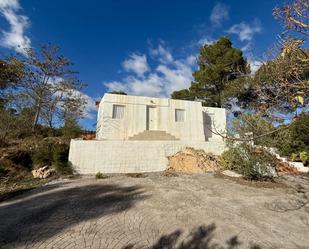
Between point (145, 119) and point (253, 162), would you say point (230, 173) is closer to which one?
point (253, 162)

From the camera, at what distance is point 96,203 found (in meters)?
5.96

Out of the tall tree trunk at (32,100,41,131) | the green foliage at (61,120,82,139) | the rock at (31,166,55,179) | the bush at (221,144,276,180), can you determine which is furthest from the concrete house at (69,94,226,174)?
the tall tree trunk at (32,100,41,131)

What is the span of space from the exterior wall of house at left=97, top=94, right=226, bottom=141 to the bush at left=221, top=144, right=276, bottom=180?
265 inches

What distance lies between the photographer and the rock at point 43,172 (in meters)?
9.74

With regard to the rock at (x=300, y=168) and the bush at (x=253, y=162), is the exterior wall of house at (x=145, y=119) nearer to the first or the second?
the bush at (x=253, y=162)

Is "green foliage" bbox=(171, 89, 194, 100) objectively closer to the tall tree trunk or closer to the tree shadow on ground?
the tall tree trunk

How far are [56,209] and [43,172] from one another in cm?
548

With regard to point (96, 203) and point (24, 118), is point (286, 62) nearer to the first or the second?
point (96, 203)

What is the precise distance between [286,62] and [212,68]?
20.1 m

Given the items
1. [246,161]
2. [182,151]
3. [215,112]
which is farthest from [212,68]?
[246,161]

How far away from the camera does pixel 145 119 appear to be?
16.3 m

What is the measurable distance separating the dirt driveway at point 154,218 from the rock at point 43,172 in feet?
7.32

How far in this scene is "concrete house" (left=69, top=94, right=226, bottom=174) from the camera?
1134cm

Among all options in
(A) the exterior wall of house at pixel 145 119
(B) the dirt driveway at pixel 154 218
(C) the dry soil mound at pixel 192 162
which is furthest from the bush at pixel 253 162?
(A) the exterior wall of house at pixel 145 119
